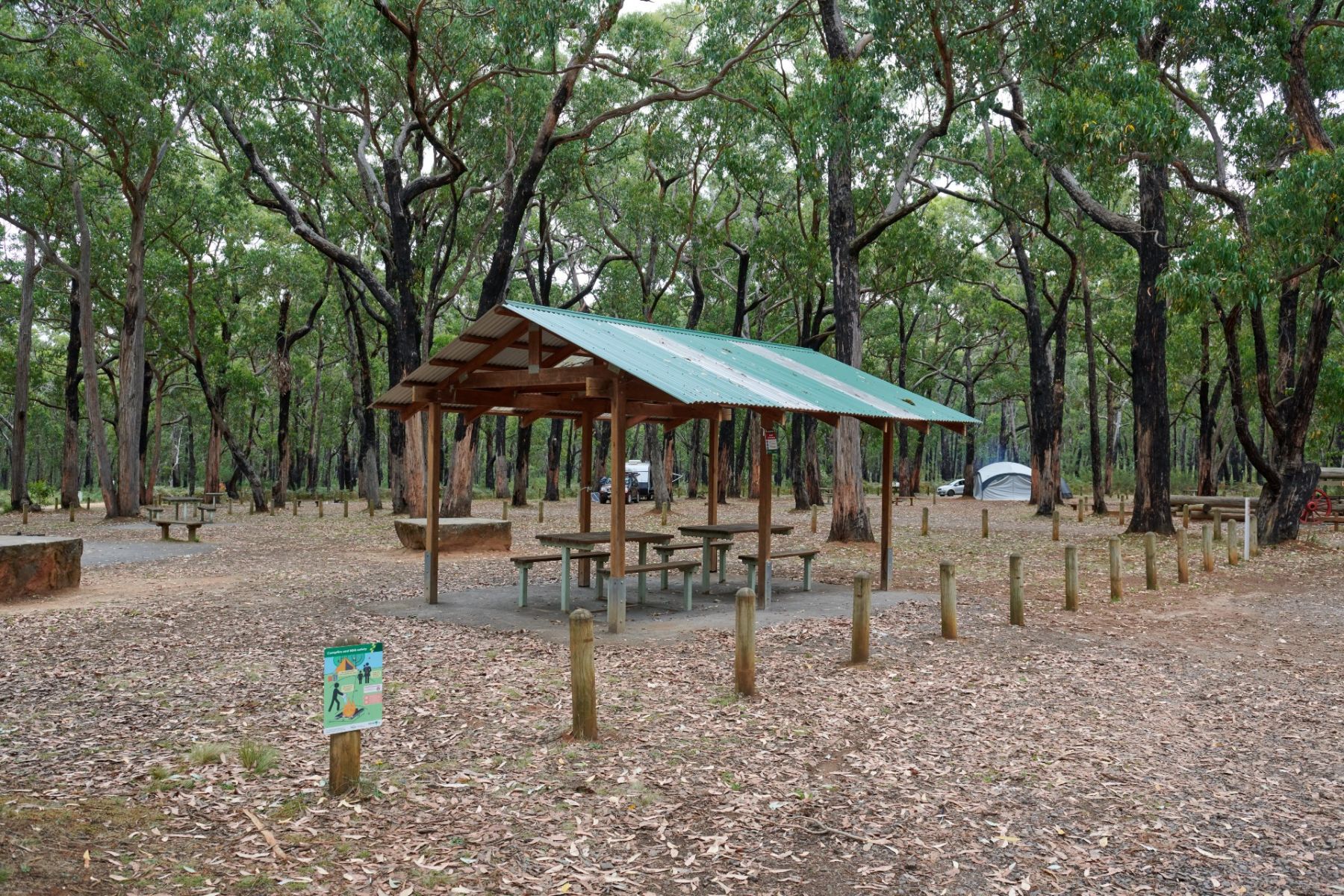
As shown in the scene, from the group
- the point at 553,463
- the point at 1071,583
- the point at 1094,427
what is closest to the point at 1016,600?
the point at 1071,583

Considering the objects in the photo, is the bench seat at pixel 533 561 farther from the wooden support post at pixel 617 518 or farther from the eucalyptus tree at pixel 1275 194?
the eucalyptus tree at pixel 1275 194

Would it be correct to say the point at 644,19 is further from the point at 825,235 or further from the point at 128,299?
the point at 128,299

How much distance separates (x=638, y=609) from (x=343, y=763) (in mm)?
6315

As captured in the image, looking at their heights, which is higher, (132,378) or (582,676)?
(132,378)

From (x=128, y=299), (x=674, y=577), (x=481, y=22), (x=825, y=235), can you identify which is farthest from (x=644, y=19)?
(x=128, y=299)

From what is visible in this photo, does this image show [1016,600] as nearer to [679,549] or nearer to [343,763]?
[679,549]

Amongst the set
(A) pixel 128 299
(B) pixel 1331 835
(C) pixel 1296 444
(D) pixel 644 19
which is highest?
(D) pixel 644 19

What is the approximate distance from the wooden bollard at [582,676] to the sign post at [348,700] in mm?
1253

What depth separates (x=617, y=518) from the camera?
932 centimetres

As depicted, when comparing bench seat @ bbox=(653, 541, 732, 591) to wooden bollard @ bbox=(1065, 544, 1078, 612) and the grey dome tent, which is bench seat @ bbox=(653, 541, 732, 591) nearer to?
wooden bollard @ bbox=(1065, 544, 1078, 612)

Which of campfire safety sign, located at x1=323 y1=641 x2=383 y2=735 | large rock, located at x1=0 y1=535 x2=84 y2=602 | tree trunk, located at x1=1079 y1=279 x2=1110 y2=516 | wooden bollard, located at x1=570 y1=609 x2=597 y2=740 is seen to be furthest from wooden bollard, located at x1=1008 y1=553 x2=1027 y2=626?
tree trunk, located at x1=1079 y1=279 x2=1110 y2=516

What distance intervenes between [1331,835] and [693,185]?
23575 millimetres

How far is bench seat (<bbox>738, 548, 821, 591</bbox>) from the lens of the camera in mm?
11398

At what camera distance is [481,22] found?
685 inches
